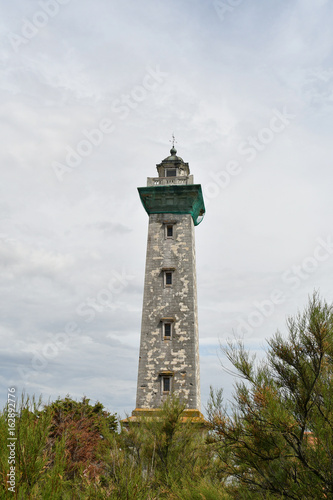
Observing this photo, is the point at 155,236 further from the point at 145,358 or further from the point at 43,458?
the point at 43,458

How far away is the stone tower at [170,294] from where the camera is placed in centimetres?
2205

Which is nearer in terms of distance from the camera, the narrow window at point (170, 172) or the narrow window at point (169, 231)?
the narrow window at point (169, 231)

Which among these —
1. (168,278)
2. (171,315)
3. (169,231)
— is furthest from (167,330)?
(169,231)

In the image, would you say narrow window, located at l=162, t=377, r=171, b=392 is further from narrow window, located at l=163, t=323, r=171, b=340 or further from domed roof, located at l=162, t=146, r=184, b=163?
domed roof, located at l=162, t=146, r=184, b=163

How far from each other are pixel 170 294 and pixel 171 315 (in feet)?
4.43

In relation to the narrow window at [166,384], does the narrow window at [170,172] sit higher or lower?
higher

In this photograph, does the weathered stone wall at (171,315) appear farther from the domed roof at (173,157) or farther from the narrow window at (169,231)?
the domed roof at (173,157)

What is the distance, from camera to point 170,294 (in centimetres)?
2434

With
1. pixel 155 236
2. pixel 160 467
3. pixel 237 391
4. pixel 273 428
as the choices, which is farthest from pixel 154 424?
pixel 155 236

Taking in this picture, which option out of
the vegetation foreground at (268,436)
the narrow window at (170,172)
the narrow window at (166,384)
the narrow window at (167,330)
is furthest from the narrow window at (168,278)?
the vegetation foreground at (268,436)

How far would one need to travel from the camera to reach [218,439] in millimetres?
9680

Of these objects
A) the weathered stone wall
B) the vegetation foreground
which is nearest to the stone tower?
the weathered stone wall

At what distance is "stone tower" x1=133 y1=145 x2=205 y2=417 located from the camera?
2205cm

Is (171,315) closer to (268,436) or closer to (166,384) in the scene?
(166,384)
